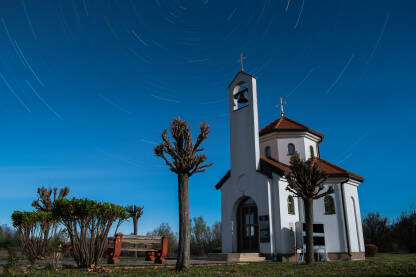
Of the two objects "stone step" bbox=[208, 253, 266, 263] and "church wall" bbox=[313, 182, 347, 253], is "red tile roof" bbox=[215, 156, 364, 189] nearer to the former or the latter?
"church wall" bbox=[313, 182, 347, 253]

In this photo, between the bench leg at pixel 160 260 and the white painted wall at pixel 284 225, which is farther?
the white painted wall at pixel 284 225

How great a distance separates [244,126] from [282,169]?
4.26 meters

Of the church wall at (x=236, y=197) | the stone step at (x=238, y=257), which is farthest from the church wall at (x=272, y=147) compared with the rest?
the stone step at (x=238, y=257)

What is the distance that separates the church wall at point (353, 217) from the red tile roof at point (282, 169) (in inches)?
36.1

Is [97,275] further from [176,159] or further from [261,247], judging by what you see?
[261,247]

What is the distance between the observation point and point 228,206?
72.0 feet

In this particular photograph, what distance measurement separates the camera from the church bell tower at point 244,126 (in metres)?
21.2

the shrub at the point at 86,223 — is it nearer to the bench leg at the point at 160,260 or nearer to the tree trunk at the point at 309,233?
the bench leg at the point at 160,260

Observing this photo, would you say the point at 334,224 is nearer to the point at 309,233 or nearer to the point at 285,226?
the point at 285,226

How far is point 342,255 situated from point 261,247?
5691 millimetres

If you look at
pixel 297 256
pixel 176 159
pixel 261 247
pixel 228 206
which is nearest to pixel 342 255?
pixel 297 256

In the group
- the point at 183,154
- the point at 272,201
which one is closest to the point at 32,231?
the point at 183,154

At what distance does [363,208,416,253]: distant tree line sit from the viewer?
124ft

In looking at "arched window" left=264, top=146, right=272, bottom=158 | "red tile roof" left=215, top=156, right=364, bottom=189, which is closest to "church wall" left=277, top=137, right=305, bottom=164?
"red tile roof" left=215, top=156, right=364, bottom=189
